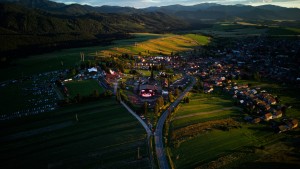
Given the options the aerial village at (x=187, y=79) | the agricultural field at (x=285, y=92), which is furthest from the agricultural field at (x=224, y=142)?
the agricultural field at (x=285, y=92)

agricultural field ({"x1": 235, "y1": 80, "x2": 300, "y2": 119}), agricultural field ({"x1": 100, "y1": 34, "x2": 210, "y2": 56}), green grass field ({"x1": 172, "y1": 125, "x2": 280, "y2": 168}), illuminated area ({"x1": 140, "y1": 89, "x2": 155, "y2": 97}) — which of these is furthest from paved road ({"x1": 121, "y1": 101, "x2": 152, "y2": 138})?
agricultural field ({"x1": 100, "y1": 34, "x2": 210, "y2": 56})

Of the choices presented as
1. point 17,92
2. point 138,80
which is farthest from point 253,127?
point 17,92

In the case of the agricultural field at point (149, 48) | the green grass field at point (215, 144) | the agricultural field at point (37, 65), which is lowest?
the green grass field at point (215, 144)

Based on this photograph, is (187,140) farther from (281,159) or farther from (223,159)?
(281,159)

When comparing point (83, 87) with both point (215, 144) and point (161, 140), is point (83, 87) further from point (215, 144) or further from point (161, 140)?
point (215, 144)

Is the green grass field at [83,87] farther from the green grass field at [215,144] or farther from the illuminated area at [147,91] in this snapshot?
the green grass field at [215,144]

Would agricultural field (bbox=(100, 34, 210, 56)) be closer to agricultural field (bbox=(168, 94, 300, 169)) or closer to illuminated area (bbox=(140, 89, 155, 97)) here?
illuminated area (bbox=(140, 89, 155, 97))
